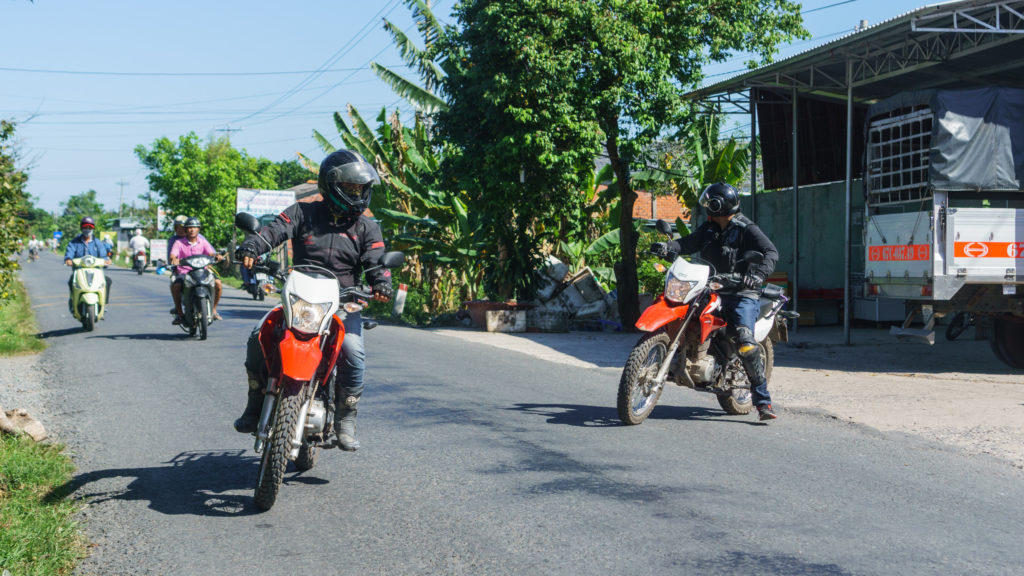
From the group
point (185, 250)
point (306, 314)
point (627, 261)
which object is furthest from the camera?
point (627, 261)

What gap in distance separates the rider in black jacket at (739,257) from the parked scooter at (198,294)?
803cm

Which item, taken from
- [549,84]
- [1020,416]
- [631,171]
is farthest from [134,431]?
[631,171]

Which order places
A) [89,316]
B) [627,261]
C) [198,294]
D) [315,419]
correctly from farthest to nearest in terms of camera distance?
[627,261]
[89,316]
[198,294]
[315,419]

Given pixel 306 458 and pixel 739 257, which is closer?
pixel 306 458

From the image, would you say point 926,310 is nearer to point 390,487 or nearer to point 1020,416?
point 1020,416

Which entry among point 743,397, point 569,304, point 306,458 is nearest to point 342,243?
point 306,458

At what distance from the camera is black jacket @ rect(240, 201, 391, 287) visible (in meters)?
5.27

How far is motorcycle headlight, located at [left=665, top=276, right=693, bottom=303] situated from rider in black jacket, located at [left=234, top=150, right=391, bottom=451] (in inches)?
94.3

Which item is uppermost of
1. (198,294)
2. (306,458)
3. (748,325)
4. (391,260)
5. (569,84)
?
(569,84)

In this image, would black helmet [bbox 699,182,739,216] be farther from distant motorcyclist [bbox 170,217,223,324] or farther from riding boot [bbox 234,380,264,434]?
distant motorcyclist [bbox 170,217,223,324]

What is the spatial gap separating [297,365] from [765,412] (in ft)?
13.6

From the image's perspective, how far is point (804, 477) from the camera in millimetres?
5496

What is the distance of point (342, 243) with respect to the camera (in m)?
5.32

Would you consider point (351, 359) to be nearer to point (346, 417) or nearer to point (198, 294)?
point (346, 417)
